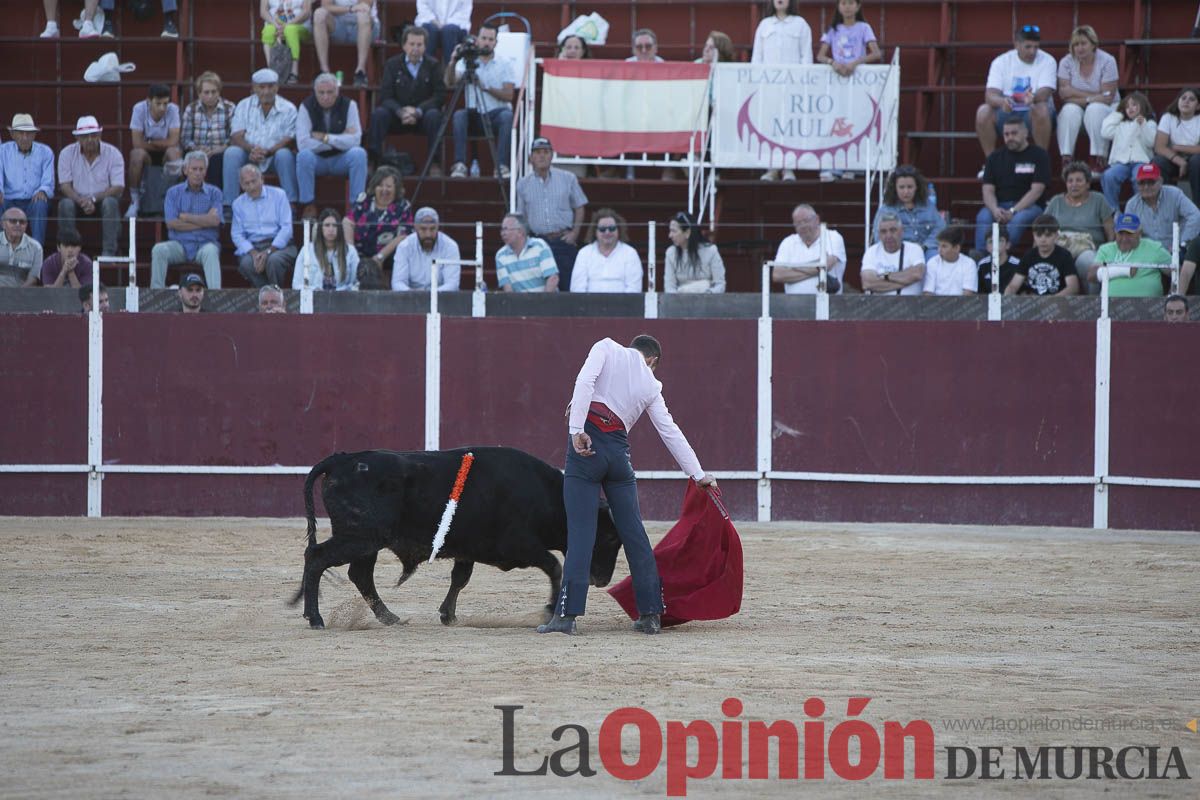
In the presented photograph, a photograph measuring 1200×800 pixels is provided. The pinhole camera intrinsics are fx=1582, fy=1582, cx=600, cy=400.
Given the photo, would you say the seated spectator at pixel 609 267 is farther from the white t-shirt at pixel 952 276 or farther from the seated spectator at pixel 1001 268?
the seated spectator at pixel 1001 268

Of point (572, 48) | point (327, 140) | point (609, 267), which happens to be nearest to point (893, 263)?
point (609, 267)

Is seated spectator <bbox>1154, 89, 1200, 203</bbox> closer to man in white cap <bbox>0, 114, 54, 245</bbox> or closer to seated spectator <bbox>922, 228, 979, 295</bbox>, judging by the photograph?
seated spectator <bbox>922, 228, 979, 295</bbox>

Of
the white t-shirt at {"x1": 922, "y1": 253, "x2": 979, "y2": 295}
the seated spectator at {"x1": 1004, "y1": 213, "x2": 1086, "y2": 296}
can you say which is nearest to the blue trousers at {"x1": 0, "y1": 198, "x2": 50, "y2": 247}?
the white t-shirt at {"x1": 922, "y1": 253, "x2": 979, "y2": 295}

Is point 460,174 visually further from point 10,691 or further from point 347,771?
point 347,771

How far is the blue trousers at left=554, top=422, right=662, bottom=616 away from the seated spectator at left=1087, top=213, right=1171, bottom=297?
669 cm

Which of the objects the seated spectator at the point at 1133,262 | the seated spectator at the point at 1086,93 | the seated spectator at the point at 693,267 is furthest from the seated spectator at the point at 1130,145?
the seated spectator at the point at 693,267

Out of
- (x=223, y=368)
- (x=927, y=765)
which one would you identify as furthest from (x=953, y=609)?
(x=223, y=368)

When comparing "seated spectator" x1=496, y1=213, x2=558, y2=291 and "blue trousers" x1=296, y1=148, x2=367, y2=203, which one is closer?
"seated spectator" x1=496, y1=213, x2=558, y2=291

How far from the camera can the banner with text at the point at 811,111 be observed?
15227 millimetres

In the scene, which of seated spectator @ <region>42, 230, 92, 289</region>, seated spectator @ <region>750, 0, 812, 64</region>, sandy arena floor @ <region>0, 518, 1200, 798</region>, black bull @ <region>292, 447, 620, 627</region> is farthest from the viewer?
seated spectator @ <region>750, 0, 812, 64</region>

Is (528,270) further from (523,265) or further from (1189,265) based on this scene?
(1189,265)

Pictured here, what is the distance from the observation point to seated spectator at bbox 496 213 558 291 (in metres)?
13.4

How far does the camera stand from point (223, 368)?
1298cm

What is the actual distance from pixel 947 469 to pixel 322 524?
504 centimetres
